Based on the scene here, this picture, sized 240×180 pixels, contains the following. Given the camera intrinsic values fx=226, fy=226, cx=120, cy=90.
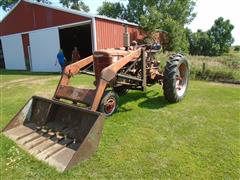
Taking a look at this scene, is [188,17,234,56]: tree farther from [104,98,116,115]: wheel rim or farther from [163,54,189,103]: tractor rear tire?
[104,98,116,115]: wheel rim

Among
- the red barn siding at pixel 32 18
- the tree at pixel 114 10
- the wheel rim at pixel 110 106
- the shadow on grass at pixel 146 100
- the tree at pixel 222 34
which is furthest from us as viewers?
the tree at pixel 114 10

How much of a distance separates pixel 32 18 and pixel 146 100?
1273 centimetres

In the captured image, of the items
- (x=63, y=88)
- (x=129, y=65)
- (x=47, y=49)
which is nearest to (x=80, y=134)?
(x=63, y=88)

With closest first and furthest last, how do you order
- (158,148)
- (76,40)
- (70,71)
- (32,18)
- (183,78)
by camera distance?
(158,148)
(70,71)
(183,78)
(32,18)
(76,40)

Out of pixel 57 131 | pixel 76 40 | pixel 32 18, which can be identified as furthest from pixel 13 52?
pixel 57 131

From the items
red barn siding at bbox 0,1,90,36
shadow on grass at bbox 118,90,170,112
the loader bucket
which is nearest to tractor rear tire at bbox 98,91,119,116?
the loader bucket

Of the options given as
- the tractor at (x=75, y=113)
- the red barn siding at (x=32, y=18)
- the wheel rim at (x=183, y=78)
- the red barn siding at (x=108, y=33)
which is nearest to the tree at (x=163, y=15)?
the red barn siding at (x=108, y=33)

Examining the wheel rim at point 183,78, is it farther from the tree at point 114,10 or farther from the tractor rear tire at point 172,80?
the tree at point 114,10

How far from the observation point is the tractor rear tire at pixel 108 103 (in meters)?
3.95

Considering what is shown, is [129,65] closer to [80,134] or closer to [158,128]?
[158,128]

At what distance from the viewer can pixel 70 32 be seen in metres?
17.4

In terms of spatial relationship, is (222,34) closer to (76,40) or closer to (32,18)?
(76,40)

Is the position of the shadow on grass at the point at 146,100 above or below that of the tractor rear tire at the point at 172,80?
below

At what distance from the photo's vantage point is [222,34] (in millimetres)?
35500
